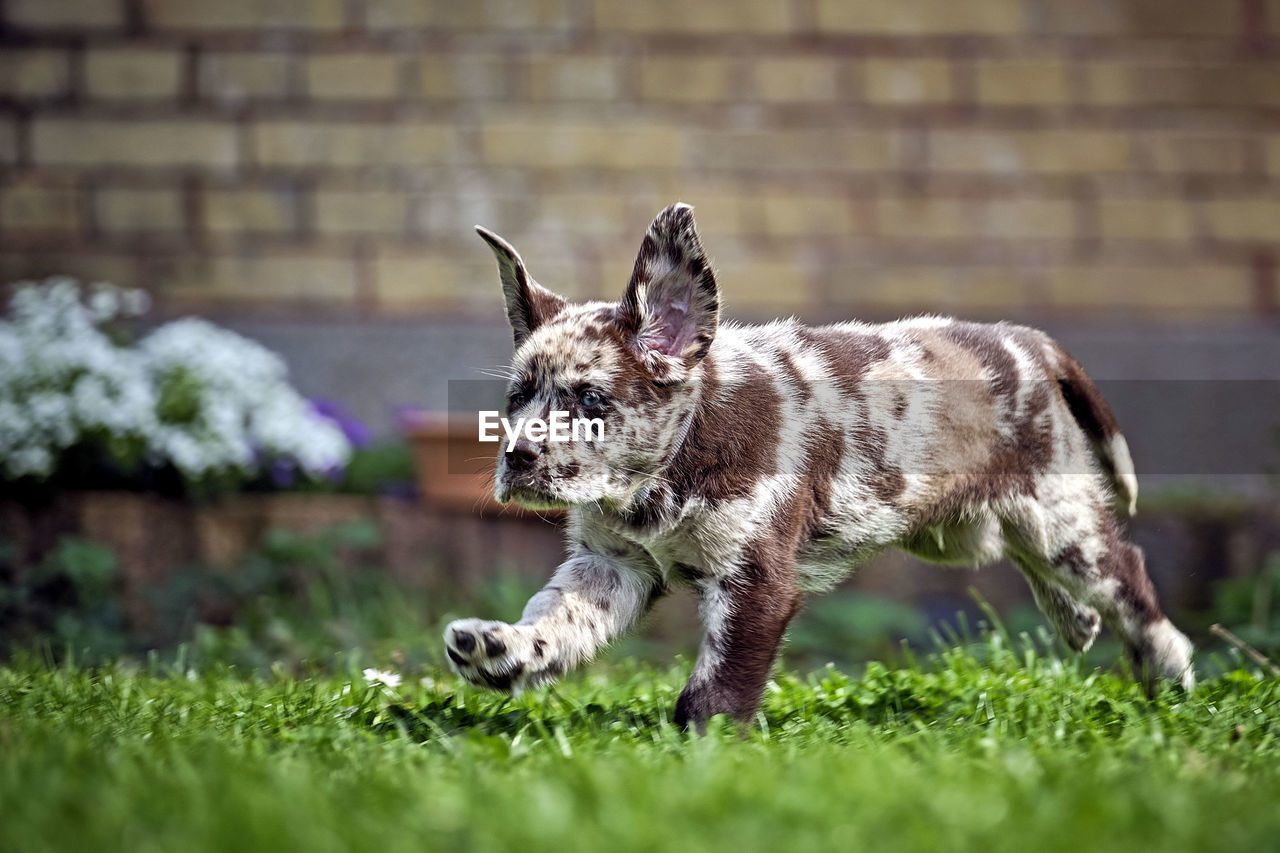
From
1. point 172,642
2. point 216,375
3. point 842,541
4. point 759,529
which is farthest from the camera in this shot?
point 216,375

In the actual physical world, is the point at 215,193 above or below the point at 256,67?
below

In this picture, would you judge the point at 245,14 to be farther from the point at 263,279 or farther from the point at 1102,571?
the point at 1102,571

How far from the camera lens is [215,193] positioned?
738 cm

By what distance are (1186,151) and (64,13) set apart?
655 centimetres

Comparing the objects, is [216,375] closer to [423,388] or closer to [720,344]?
[423,388]

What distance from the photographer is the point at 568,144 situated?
297 inches

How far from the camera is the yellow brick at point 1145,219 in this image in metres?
7.76

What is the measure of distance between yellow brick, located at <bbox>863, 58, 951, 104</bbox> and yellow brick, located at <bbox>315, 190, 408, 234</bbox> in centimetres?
283

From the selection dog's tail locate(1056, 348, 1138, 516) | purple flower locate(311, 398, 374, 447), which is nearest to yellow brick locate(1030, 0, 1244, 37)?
dog's tail locate(1056, 348, 1138, 516)

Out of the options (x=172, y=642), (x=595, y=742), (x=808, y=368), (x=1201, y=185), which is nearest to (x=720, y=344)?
(x=808, y=368)

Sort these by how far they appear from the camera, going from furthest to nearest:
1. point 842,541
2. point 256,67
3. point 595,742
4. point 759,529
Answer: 1. point 256,67
2. point 842,541
3. point 759,529
4. point 595,742

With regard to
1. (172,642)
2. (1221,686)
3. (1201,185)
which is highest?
(1201,185)

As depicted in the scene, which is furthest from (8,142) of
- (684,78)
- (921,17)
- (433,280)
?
(921,17)

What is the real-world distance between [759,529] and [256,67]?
5.29 m
